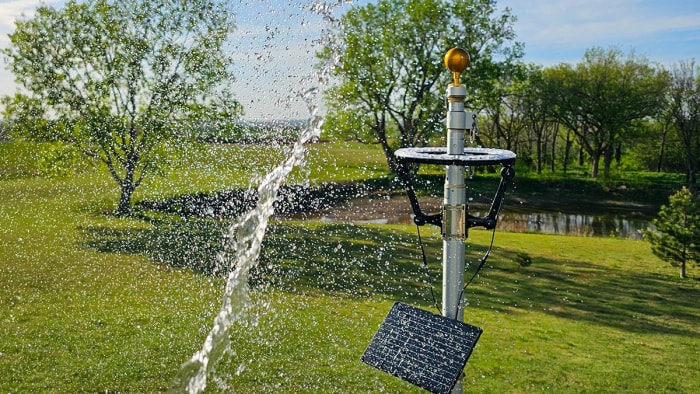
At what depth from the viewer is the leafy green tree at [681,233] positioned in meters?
11.3

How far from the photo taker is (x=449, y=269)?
11.2 ft

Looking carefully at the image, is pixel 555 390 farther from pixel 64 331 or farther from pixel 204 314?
pixel 64 331

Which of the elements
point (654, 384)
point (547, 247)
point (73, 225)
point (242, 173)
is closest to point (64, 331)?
point (654, 384)

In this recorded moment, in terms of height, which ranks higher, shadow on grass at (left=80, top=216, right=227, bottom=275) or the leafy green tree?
the leafy green tree

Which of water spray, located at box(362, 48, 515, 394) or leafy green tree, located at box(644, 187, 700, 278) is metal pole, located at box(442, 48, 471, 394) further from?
leafy green tree, located at box(644, 187, 700, 278)

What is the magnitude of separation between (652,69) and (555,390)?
3282cm

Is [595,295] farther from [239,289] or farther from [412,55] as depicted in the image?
[412,55]

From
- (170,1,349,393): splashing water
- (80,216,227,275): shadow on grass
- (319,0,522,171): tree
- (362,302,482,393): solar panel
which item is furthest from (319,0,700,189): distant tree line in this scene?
(362,302,482,393): solar panel

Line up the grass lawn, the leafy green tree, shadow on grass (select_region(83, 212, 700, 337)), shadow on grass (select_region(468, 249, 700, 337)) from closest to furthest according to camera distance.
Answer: the grass lawn < shadow on grass (select_region(468, 249, 700, 337)) < shadow on grass (select_region(83, 212, 700, 337)) < the leafy green tree

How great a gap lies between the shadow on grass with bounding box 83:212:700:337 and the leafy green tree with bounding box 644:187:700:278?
1.99ft

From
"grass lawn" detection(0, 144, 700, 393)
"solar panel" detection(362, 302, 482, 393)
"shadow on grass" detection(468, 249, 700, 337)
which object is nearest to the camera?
"solar panel" detection(362, 302, 482, 393)

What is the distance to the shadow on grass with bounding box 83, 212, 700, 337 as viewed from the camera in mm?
8961

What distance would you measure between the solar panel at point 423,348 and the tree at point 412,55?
762 inches

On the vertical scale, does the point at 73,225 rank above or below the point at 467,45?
below
